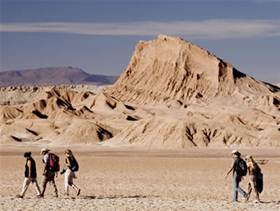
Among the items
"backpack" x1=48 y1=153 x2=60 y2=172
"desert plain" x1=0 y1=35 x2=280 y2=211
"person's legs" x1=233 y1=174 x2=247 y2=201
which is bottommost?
"person's legs" x1=233 y1=174 x2=247 y2=201

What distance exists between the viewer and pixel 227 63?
4811 inches

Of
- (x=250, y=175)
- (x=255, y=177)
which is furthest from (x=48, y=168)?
(x=255, y=177)

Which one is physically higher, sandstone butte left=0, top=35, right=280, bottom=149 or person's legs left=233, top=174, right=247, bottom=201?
sandstone butte left=0, top=35, right=280, bottom=149

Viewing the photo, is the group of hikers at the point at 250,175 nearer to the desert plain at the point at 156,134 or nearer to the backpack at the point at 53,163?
the desert plain at the point at 156,134

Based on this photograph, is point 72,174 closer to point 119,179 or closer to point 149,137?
point 119,179

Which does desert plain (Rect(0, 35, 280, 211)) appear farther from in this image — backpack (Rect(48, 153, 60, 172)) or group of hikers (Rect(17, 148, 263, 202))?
backpack (Rect(48, 153, 60, 172))

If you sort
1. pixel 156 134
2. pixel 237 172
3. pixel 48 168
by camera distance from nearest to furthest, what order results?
pixel 237 172
pixel 48 168
pixel 156 134

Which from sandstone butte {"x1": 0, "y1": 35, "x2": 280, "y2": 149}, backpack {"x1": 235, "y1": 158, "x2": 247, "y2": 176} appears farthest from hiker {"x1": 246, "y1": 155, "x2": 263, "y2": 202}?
sandstone butte {"x1": 0, "y1": 35, "x2": 280, "y2": 149}

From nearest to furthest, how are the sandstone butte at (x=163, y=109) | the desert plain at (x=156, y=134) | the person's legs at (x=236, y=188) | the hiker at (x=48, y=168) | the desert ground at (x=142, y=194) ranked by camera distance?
the desert ground at (x=142, y=194) → the person's legs at (x=236, y=188) → the hiker at (x=48, y=168) → the desert plain at (x=156, y=134) → the sandstone butte at (x=163, y=109)

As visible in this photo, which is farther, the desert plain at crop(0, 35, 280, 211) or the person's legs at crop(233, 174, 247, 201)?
the desert plain at crop(0, 35, 280, 211)

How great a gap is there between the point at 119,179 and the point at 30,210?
12316mm

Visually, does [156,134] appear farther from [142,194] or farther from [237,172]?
[237,172]

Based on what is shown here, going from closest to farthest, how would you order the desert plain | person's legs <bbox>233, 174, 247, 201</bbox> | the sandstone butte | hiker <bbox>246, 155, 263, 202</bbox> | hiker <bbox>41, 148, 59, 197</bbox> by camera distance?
1. hiker <bbox>246, 155, 263, 202</bbox>
2. person's legs <bbox>233, 174, 247, 201</bbox>
3. hiker <bbox>41, 148, 59, 197</bbox>
4. the desert plain
5. the sandstone butte

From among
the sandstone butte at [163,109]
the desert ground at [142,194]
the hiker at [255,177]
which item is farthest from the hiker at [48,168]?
the sandstone butte at [163,109]
